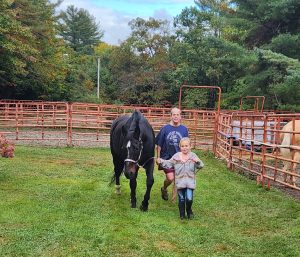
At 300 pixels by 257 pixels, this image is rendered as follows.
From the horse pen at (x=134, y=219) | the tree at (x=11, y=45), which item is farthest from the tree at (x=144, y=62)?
the horse pen at (x=134, y=219)

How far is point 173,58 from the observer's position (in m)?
38.1

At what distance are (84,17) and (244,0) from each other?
56.9 metres

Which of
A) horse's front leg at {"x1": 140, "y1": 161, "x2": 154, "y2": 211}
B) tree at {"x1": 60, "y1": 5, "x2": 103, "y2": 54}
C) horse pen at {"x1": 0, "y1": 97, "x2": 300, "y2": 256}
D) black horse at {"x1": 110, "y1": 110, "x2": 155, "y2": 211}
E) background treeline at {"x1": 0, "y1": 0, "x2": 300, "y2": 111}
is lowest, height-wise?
horse pen at {"x1": 0, "y1": 97, "x2": 300, "y2": 256}

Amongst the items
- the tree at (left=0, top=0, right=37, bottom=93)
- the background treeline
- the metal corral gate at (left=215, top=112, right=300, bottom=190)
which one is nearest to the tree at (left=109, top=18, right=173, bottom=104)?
the background treeline

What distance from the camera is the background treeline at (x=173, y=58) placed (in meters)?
20.2

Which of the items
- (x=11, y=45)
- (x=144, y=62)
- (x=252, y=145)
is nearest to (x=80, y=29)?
(x=144, y=62)

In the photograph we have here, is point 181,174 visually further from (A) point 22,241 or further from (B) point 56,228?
(A) point 22,241

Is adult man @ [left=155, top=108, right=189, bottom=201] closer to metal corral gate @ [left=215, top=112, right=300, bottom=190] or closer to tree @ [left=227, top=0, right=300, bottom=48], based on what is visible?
metal corral gate @ [left=215, top=112, right=300, bottom=190]

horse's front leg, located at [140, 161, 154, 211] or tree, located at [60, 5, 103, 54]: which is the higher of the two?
tree, located at [60, 5, 103, 54]

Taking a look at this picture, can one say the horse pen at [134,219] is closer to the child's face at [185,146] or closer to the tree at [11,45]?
the child's face at [185,146]

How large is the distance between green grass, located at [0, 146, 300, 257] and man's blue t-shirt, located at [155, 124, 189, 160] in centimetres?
78

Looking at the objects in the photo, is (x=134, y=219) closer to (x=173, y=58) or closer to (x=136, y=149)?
(x=136, y=149)

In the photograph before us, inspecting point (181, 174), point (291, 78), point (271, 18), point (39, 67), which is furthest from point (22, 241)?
point (39, 67)

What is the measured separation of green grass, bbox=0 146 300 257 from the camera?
14.8 ft
